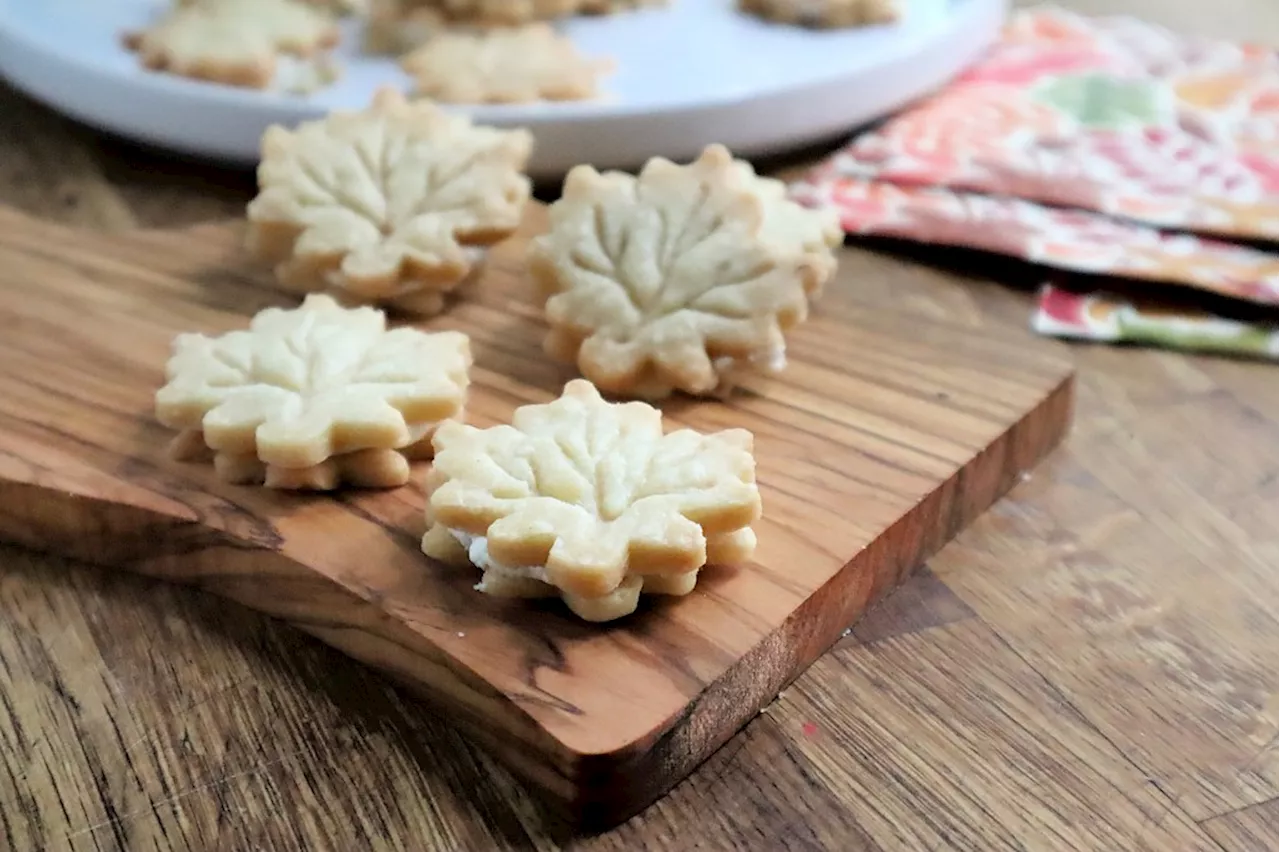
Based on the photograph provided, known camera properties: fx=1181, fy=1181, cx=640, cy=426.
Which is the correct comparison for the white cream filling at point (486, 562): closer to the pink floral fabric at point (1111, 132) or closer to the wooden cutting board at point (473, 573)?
the wooden cutting board at point (473, 573)

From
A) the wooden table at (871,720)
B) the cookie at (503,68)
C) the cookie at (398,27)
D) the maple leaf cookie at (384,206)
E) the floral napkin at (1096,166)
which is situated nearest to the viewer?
the wooden table at (871,720)

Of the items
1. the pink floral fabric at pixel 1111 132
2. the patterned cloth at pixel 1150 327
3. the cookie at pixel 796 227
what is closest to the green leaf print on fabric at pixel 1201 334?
the patterned cloth at pixel 1150 327

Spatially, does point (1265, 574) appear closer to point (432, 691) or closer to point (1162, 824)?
point (1162, 824)

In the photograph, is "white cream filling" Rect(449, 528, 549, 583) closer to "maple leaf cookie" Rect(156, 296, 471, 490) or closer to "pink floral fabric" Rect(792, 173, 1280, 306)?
"maple leaf cookie" Rect(156, 296, 471, 490)

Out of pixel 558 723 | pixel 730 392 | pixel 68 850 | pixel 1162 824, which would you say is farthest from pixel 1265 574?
pixel 68 850

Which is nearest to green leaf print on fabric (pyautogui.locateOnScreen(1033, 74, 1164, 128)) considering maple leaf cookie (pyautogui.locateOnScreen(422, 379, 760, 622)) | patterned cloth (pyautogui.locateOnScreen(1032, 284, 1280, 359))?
patterned cloth (pyautogui.locateOnScreen(1032, 284, 1280, 359))

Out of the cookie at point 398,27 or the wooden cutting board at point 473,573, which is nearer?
the wooden cutting board at point 473,573
